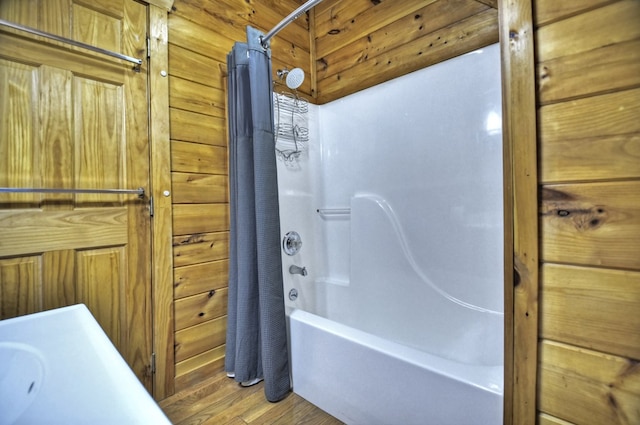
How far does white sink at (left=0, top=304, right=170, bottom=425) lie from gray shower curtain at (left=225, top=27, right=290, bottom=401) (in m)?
0.72

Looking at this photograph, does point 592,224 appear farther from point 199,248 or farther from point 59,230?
point 59,230

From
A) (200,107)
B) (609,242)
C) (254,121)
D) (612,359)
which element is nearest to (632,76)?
(609,242)

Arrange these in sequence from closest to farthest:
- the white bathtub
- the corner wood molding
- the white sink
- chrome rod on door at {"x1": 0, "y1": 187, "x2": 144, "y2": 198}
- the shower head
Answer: the white sink, the white bathtub, chrome rod on door at {"x1": 0, "y1": 187, "x2": 144, "y2": 198}, the corner wood molding, the shower head

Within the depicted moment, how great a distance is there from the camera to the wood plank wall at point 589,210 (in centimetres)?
51

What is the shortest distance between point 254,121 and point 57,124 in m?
0.79

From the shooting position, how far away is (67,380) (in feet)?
1.57

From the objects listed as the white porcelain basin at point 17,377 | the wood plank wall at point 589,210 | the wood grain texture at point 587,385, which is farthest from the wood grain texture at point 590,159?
the white porcelain basin at point 17,377

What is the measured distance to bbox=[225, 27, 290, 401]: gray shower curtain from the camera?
1.35 meters

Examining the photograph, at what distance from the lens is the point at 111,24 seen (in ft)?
4.14

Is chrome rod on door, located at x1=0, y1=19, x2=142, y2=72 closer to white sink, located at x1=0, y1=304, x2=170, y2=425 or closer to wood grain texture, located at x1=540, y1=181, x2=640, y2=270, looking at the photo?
white sink, located at x1=0, y1=304, x2=170, y2=425

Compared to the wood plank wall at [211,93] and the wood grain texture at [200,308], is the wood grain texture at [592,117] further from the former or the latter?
the wood grain texture at [200,308]

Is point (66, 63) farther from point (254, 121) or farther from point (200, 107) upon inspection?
point (254, 121)

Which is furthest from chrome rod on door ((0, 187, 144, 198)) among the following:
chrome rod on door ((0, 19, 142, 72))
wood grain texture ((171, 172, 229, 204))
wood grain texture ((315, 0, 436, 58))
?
wood grain texture ((315, 0, 436, 58))

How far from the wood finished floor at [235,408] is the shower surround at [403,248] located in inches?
2.9
